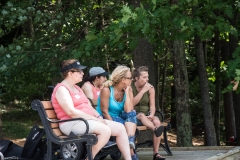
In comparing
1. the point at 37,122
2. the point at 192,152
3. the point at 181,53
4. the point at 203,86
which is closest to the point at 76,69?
the point at 192,152

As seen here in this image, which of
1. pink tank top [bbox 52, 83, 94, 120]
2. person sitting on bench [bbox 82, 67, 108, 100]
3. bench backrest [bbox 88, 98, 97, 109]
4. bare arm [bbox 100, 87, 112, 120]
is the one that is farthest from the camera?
person sitting on bench [bbox 82, 67, 108, 100]

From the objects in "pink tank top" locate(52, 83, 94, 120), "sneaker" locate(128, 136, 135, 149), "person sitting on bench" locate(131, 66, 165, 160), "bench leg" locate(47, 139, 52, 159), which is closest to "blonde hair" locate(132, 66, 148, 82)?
"person sitting on bench" locate(131, 66, 165, 160)

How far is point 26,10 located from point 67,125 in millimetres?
6623

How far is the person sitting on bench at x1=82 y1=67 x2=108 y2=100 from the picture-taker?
934cm

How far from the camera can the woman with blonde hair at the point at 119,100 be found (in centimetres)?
814

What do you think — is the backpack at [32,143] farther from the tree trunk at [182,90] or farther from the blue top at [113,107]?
the tree trunk at [182,90]

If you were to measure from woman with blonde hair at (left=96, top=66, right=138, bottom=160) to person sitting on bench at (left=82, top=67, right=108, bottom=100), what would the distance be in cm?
94

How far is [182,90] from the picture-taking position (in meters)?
13.1

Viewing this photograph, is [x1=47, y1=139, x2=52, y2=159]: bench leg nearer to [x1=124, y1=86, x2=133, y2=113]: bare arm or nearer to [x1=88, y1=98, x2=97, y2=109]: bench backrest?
[x1=124, y1=86, x2=133, y2=113]: bare arm

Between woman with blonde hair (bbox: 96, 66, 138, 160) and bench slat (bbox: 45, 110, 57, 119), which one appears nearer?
bench slat (bbox: 45, 110, 57, 119)

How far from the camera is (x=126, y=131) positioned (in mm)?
8047

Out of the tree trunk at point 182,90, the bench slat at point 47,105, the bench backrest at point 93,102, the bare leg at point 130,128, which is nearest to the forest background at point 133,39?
the tree trunk at point 182,90

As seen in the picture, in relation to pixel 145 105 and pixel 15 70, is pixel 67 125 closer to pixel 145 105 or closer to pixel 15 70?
pixel 145 105

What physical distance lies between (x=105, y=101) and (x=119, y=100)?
24 centimetres
